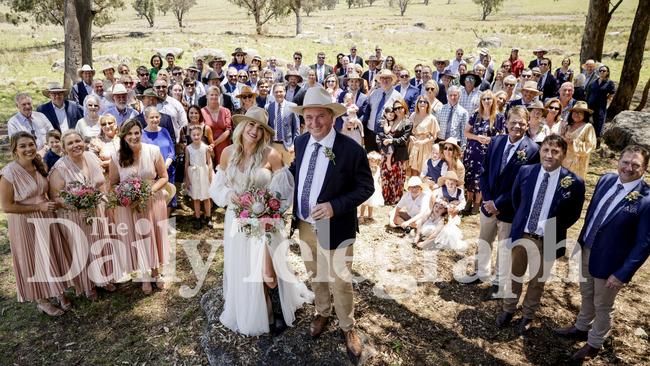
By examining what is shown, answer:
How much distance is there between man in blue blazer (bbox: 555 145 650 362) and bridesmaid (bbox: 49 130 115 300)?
18.7 feet

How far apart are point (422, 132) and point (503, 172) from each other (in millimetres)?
3442

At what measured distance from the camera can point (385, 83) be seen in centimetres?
916

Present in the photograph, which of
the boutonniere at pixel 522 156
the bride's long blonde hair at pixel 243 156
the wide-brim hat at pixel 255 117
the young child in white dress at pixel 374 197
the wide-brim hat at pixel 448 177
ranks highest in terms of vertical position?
the wide-brim hat at pixel 255 117

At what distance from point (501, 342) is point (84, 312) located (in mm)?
5163

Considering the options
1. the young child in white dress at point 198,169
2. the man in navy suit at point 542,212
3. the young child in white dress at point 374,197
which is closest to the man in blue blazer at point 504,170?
Answer: the man in navy suit at point 542,212

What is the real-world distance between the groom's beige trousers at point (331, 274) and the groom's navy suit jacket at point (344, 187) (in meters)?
0.13

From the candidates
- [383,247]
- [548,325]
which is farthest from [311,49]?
[548,325]

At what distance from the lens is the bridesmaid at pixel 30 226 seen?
4793mm

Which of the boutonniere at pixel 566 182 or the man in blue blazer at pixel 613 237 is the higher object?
the boutonniere at pixel 566 182

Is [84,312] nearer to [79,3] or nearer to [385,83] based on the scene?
[385,83]

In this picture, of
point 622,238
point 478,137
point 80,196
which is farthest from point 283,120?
point 622,238

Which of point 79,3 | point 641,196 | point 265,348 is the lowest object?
point 265,348

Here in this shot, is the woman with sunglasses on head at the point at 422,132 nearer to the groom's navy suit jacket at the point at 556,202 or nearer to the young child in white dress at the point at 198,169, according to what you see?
the groom's navy suit jacket at the point at 556,202

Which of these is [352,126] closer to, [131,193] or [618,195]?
[131,193]
